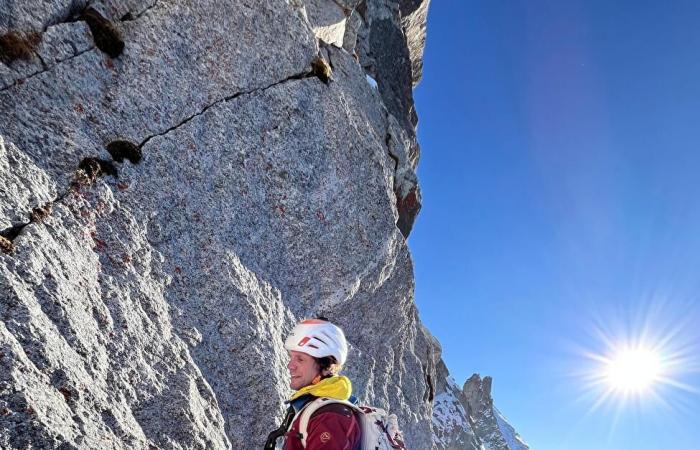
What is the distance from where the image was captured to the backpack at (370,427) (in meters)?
5.19

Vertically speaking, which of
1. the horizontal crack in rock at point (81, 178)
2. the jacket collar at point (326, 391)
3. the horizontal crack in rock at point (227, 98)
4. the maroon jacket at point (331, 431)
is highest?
the horizontal crack in rock at point (227, 98)

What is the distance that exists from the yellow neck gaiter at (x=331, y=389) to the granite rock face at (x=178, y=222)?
3.62m

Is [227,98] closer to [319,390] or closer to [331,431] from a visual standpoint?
[319,390]

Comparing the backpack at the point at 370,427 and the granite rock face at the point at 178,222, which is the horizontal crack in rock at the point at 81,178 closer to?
the granite rock face at the point at 178,222

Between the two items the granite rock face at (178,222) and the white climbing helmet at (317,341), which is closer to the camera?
the white climbing helmet at (317,341)

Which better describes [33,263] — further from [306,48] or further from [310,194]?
[306,48]

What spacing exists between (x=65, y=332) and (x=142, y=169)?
4336mm

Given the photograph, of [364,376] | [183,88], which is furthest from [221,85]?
[364,376]

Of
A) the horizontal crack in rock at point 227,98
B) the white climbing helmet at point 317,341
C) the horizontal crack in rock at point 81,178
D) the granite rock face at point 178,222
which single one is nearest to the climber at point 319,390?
the white climbing helmet at point 317,341

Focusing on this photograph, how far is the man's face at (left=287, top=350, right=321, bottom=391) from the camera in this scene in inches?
240

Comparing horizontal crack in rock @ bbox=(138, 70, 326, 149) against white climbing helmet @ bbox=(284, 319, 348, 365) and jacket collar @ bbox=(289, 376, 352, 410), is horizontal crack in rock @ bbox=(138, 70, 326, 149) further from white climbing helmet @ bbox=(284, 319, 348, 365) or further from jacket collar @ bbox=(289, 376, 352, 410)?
jacket collar @ bbox=(289, 376, 352, 410)

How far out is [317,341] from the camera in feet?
20.3

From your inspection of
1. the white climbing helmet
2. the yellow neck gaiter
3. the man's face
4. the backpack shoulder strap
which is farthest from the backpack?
the white climbing helmet

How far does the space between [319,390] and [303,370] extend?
0.56 meters
